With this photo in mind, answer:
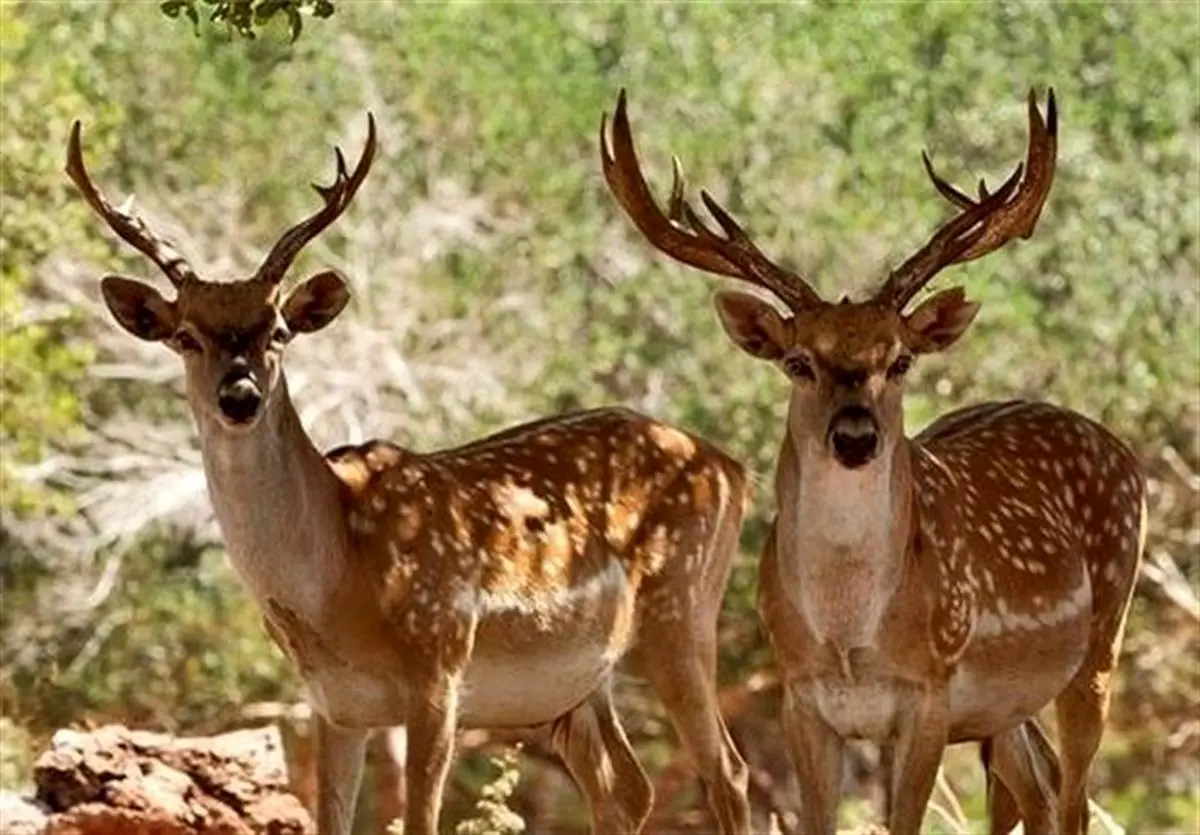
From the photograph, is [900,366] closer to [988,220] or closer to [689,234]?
[988,220]

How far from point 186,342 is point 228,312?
5.2 inches

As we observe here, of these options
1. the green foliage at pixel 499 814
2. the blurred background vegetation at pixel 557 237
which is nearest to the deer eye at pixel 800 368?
the green foliage at pixel 499 814

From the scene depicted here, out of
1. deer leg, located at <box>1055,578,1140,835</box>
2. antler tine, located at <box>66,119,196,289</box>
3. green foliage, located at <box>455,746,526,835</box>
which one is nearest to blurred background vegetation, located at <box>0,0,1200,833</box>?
green foliage, located at <box>455,746,526,835</box>

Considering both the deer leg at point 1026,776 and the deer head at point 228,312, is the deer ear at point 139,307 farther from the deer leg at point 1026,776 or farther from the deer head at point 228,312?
the deer leg at point 1026,776

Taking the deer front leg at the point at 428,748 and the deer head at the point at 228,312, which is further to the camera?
the deer front leg at the point at 428,748

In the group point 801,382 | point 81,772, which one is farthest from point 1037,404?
point 81,772

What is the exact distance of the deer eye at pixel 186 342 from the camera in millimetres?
9617

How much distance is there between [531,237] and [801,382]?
10.7 metres

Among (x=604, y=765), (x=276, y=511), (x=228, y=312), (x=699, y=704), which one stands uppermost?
(x=228, y=312)

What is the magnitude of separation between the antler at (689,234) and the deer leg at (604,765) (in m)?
1.53

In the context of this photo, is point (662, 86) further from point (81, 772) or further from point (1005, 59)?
point (81, 772)

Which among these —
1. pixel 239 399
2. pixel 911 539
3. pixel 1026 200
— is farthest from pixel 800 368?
pixel 239 399

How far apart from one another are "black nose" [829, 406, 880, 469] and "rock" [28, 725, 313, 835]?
270 cm

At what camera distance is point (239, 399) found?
31.0ft
